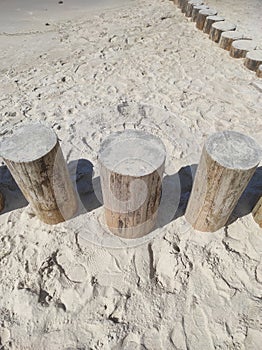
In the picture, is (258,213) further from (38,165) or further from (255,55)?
(255,55)

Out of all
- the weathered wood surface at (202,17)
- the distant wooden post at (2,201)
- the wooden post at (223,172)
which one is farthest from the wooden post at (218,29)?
→ the distant wooden post at (2,201)

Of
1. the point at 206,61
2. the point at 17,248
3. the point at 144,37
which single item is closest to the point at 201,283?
the point at 17,248

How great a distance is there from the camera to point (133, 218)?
76.2 inches

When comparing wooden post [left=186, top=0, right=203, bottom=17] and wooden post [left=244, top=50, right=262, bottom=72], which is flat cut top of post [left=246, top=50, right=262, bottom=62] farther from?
wooden post [left=186, top=0, right=203, bottom=17]

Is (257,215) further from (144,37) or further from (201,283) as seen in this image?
(144,37)

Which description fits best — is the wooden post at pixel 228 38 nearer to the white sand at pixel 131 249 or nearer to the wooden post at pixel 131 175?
the white sand at pixel 131 249

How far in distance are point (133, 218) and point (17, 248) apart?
1036mm

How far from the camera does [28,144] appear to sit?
5.78ft

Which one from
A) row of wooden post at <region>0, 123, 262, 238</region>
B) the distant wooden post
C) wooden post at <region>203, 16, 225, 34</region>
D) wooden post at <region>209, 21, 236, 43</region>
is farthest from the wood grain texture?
the distant wooden post

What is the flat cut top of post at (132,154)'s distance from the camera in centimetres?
160

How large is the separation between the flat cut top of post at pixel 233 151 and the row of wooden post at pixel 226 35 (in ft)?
9.82

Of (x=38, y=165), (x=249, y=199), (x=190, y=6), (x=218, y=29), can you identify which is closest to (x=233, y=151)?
(x=249, y=199)

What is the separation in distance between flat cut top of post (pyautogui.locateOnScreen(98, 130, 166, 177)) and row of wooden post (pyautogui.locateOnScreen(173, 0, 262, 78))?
A: 3.36 meters

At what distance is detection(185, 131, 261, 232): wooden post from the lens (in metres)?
1.65
